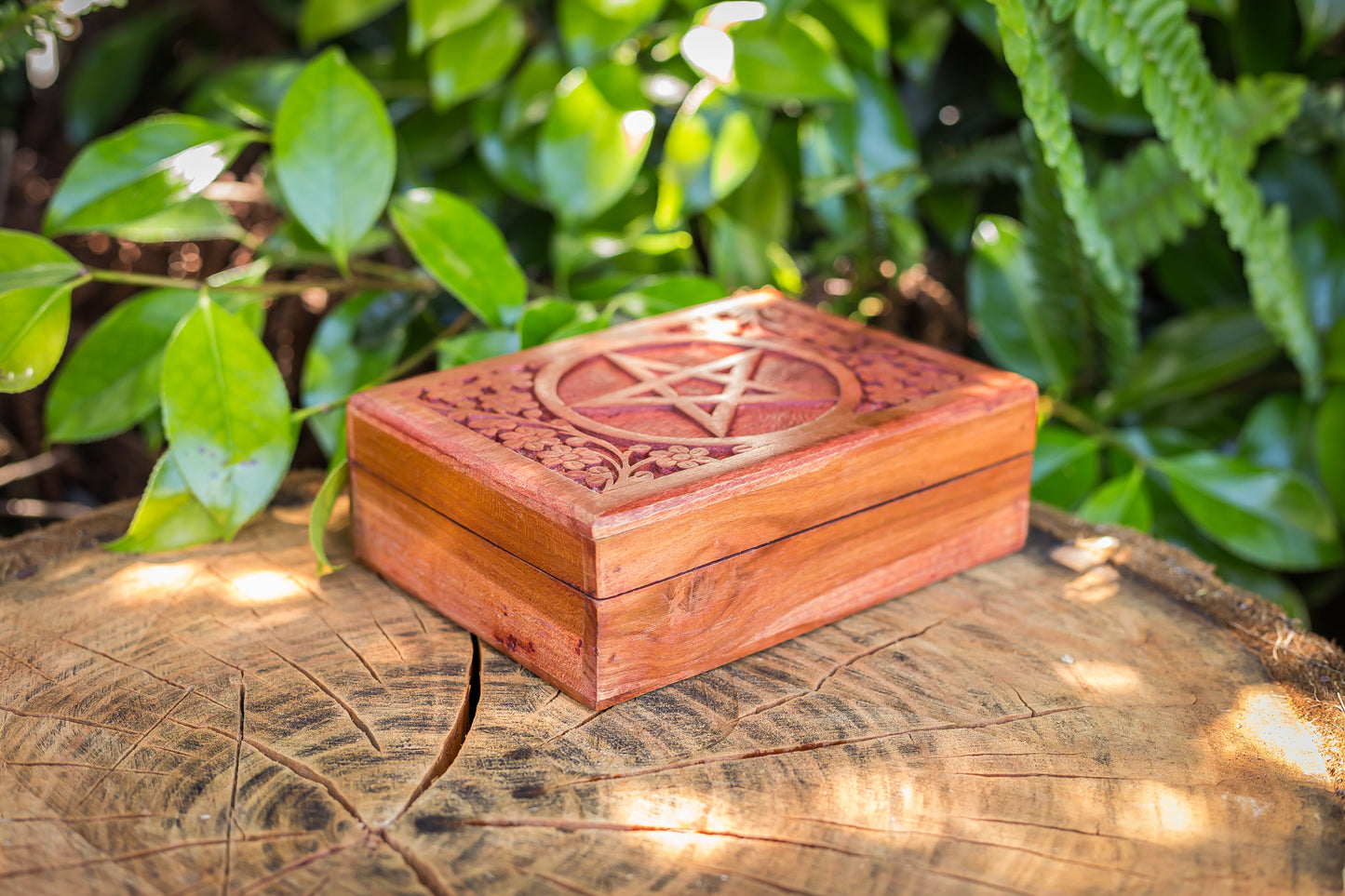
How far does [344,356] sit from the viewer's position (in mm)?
1399

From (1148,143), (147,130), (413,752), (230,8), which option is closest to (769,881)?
(413,752)

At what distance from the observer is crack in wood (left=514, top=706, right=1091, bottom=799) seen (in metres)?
0.79

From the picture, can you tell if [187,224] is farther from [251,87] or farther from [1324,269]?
[1324,269]

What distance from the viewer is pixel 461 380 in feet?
3.57

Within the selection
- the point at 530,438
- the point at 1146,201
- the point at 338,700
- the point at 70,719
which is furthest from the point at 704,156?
the point at 70,719

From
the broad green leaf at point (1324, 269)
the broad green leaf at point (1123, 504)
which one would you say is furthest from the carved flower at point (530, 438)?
the broad green leaf at point (1324, 269)

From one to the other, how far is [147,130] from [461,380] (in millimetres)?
530

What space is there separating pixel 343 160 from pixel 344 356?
10.0 inches

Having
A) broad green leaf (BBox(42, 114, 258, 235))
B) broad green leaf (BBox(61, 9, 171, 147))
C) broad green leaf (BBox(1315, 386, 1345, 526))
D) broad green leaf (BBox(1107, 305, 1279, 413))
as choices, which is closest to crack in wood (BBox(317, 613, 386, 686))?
broad green leaf (BBox(42, 114, 258, 235))

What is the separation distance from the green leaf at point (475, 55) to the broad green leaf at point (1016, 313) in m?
0.75

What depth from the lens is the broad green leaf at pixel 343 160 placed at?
1254mm

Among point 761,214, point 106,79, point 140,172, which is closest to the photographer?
point 140,172

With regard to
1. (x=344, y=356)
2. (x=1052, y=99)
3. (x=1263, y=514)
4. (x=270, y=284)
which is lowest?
(x=1263, y=514)

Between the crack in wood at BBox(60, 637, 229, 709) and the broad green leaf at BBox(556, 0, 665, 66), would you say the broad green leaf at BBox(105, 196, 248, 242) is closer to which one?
the broad green leaf at BBox(556, 0, 665, 66)
